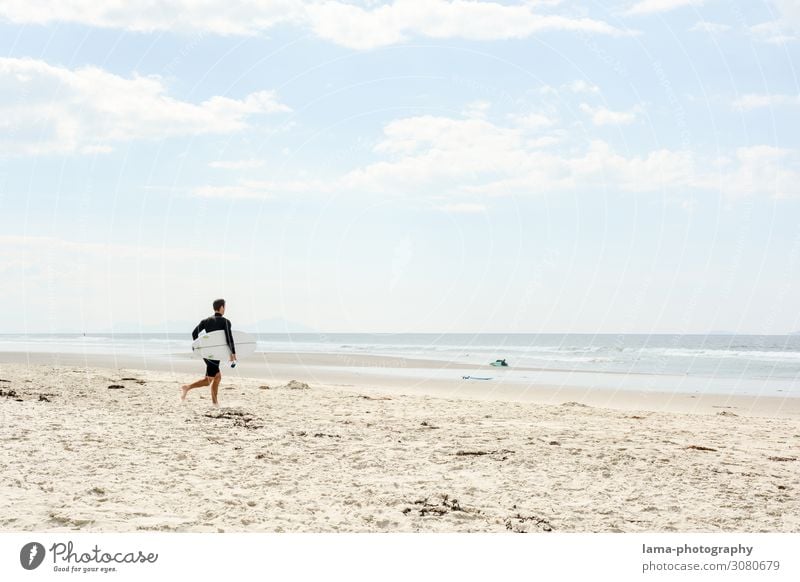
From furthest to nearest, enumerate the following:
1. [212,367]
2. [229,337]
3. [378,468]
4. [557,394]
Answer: [557,394] < [212,367] < [229,337] < [378,468]

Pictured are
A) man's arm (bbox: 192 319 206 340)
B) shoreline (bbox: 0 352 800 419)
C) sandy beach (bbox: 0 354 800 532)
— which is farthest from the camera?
shoreline (bbox: 0 352 800 419)

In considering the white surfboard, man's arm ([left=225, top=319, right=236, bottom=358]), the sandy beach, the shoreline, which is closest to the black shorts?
the white surfboard

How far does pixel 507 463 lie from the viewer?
29.2 ft

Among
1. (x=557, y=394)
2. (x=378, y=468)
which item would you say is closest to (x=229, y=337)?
(x=378, y=468)

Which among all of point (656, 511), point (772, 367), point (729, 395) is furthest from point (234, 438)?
point (772, 367)

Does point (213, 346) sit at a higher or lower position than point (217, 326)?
lower

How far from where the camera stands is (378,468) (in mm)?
8438

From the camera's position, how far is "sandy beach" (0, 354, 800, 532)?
21.1ft

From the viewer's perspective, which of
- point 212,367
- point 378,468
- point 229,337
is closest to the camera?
point 378,468

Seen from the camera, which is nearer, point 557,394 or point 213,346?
point 213,346

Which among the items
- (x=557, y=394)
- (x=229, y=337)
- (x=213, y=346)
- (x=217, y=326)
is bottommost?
(x=557, y=394)

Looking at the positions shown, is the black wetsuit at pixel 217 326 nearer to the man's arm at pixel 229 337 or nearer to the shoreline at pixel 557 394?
the man's arm at pixel 229 337

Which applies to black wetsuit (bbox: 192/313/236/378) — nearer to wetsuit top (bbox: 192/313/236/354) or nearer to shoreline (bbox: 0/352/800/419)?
wetsuit top (bbox: 192/313/236/354)

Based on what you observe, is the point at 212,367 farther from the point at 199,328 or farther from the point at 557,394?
the point at 557,394
